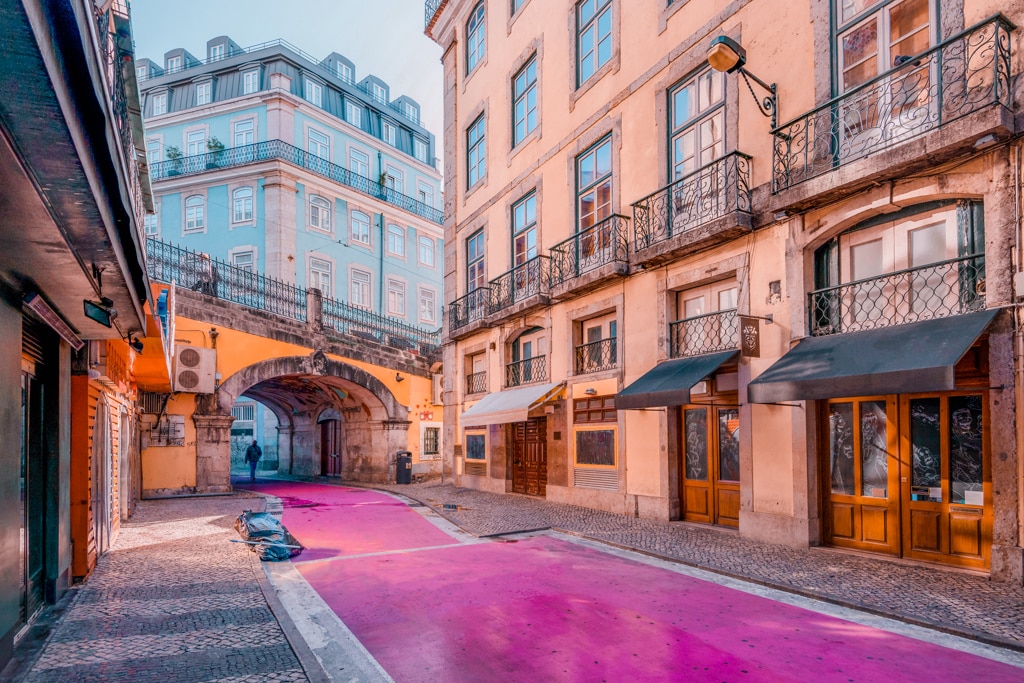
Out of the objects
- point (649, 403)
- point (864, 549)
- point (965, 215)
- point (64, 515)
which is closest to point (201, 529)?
point (64, 515)

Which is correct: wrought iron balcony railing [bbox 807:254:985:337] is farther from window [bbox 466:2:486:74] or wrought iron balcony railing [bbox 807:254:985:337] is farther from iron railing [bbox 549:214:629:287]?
window [bbox 466:2:486:74]

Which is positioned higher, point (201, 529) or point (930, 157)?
point (930, 157)

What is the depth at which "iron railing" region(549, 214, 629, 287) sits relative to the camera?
1269cm

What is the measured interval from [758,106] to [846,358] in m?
4.14

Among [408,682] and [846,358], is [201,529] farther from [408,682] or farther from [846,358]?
[846,358]

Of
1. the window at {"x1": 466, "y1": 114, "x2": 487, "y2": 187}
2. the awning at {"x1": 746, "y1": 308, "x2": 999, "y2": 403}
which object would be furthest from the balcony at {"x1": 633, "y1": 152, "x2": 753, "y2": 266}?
the window at {"x1": 466, "y1": 114, "x2": 487, "y2": 187}

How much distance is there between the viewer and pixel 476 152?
20094 mm

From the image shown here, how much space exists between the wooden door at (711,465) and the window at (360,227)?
2422 cm

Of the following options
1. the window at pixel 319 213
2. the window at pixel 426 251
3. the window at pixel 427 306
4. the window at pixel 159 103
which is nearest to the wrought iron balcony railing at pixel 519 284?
the window at pixel 319 213

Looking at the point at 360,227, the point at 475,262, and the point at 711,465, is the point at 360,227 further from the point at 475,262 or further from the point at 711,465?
the point at 711,465

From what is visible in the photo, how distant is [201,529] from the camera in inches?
435

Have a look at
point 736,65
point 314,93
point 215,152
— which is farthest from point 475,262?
point 314,93

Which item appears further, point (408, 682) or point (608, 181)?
point (608, 181)

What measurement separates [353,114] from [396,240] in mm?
6708
